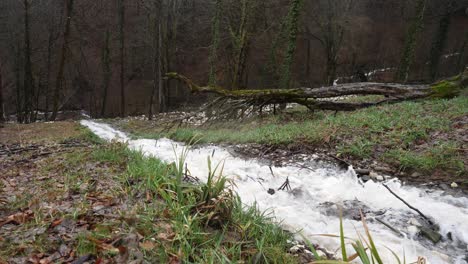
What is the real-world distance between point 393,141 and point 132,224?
4652 mm

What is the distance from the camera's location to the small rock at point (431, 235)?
281 cm

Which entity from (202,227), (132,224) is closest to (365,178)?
(202,227)

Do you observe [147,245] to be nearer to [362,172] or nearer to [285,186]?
[285,186]

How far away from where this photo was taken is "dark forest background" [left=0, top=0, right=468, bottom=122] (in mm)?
22219

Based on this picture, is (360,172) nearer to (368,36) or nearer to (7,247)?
(7,247)

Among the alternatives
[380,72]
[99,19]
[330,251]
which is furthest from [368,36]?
[330,251]

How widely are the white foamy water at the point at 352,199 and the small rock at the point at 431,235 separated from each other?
0.05 m

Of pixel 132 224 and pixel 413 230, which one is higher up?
pixel 132 224

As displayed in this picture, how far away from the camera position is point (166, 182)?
317cm

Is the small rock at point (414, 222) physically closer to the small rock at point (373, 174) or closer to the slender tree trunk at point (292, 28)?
the small rock at point (373, 174)

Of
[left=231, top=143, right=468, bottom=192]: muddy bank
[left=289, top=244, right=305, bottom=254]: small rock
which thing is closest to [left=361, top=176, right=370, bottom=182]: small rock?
[left=231, top=143, right=468, bottom=192]: muddy bank

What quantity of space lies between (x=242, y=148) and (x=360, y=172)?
3.01m

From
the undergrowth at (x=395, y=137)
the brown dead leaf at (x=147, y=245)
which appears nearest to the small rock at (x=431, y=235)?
the undergrowth at (x=395, y=137)

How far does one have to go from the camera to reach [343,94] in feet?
28.3
